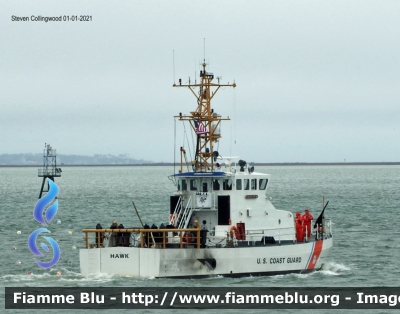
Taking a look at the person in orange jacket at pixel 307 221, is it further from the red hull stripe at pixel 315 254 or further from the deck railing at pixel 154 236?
the deck railing at pixel 154 236

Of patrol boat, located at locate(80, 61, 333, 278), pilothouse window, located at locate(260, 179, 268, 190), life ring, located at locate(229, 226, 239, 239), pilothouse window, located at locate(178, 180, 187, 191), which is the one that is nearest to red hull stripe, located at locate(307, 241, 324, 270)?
patrol boat, located at locate(80, 61, 333, 278)

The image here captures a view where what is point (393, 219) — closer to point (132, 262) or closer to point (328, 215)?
point (328, 215)

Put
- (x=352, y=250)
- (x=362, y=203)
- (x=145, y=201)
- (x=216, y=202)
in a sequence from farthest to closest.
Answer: (x=145, y=201) → (x=362, y=203) → (x=352, y=250) → (x=216, y=202)

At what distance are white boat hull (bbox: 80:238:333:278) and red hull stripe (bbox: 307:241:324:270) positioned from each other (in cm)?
249

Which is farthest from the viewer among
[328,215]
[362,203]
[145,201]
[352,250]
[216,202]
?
[145,201]

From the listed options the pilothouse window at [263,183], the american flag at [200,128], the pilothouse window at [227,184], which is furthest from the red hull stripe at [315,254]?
the american flag at [200,128]

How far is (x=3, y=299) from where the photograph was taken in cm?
3212

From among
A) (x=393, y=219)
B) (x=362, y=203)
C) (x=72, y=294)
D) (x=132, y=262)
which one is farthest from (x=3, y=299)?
(x=362, y=203)

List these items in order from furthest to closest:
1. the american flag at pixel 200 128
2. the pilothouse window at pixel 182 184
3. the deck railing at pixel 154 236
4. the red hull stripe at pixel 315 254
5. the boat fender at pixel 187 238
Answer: the pilothouse window at pixel 182 184 → the red hull stripe at pixel 315 254 → the american flag at pixel 200 128 → the boat fender at pixel 187 238 → the deck railing at pixel 154 236

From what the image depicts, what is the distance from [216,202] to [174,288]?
547 centimetres

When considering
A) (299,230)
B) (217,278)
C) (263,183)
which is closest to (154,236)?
(217,278)

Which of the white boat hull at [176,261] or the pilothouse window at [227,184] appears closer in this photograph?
the white boat hull at [176,261]

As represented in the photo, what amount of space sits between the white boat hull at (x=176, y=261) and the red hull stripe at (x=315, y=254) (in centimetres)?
249

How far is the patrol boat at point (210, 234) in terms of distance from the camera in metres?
34.2
